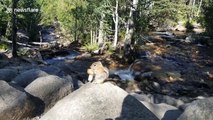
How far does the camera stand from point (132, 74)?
75.8 feet

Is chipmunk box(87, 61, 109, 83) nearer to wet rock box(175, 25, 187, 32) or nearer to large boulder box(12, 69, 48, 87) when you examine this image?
large boulder box(12, 69, 48, 87)

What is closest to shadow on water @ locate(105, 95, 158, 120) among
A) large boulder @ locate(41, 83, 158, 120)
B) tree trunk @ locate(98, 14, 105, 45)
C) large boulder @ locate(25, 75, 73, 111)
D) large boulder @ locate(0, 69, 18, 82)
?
large boulder @ locate(41, 83, 158, 120)

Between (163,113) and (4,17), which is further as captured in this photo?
(4,17)

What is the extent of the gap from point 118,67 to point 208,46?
13463 millimetres

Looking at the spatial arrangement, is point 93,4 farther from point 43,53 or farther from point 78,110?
point 78,110

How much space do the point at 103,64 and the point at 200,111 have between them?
740 inches

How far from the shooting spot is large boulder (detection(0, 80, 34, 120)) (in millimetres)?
7574

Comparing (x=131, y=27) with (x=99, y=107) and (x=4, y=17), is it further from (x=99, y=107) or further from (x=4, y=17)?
(x=99, y=107)

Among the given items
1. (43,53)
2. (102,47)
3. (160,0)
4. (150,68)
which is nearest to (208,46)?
(160,0)

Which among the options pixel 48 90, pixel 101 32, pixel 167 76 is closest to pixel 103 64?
pixel 167 76

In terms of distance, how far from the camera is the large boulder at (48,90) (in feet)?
27.5

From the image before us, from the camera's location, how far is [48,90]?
8469 millimetres

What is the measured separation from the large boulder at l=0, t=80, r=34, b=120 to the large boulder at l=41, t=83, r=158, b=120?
952mm

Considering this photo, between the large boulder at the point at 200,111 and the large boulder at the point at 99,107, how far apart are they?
0.69m
